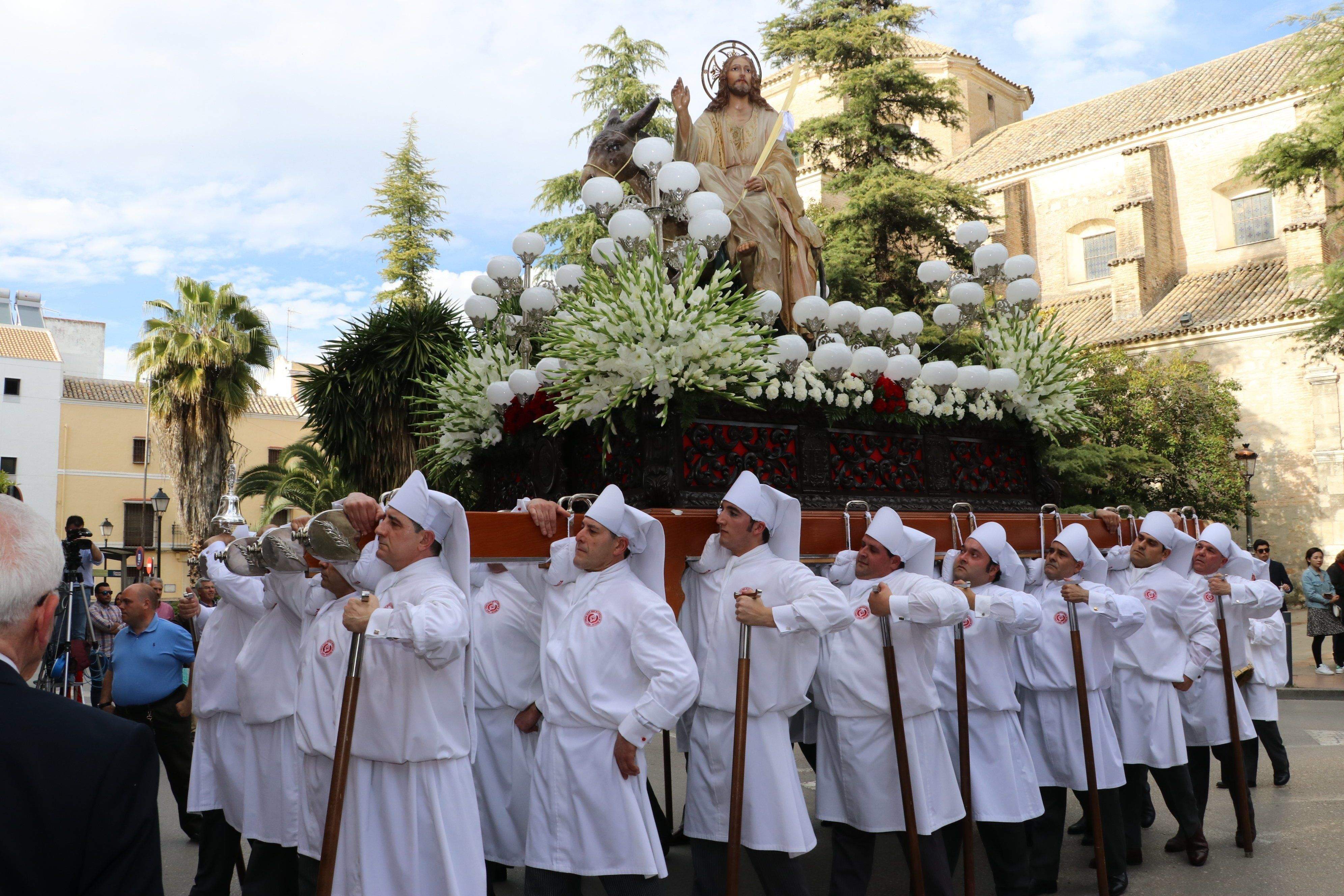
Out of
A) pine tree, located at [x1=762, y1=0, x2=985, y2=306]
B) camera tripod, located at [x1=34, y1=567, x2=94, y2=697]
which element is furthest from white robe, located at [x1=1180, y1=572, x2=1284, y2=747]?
pine tree, located at [x1=762, y1=0, x2=985, y2=306]

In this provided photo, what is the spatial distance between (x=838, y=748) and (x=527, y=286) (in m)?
3.86

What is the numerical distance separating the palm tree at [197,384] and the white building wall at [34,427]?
56.3 ft

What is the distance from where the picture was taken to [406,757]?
4324mm

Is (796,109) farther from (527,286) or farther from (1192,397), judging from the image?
(527,286)

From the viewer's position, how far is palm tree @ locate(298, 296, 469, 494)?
1312 centimetres

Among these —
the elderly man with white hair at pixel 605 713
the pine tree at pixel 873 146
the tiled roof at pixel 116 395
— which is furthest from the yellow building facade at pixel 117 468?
the elderly man with white hair at pixel 605 713

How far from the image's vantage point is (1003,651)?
6.20 metres

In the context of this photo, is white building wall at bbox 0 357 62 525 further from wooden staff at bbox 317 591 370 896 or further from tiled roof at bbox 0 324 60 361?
wooden staff at bbox 317 591 370 896

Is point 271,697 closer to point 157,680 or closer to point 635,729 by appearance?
point 635,729

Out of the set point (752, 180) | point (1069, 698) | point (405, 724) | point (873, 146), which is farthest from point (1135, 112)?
point (405, 724)

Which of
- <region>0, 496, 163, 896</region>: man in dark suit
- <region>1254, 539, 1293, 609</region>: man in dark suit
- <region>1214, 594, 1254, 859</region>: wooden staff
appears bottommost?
<region>1214, 594, 1254, 859</region>: wooden staff

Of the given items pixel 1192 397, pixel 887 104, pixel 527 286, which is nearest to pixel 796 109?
pixel 887 104

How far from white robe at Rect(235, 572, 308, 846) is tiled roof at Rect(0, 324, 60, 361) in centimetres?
3890

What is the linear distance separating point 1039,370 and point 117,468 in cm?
4009
